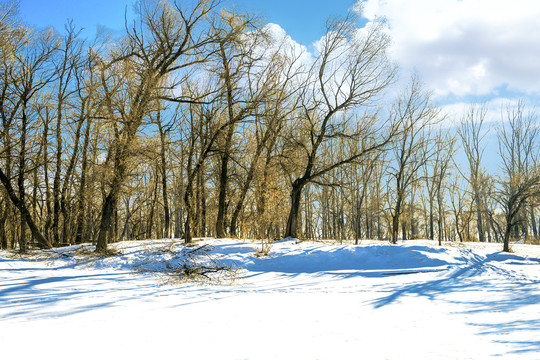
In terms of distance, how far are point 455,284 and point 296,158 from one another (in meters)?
10.7

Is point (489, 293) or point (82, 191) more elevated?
point (82, 191)

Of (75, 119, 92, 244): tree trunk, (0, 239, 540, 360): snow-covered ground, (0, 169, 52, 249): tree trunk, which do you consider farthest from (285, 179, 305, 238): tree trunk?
(0, 169, 52, 249): tree trunk

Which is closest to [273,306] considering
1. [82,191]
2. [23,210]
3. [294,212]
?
[294,212]

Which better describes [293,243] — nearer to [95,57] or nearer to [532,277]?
[532,277]

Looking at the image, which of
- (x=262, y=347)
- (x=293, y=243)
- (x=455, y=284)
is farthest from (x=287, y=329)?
(x=293, y=243)

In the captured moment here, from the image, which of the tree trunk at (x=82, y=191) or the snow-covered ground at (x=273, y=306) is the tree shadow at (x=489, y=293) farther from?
the tree trunk at (x=82, y=191)

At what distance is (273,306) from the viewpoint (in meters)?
7.23

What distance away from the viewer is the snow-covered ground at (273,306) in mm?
4652

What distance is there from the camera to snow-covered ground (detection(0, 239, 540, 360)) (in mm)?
4652

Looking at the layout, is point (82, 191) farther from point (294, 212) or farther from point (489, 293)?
point (489, 293)

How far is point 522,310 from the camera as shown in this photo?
22.0ft

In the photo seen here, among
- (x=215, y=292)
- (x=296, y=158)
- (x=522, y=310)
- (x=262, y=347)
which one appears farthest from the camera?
(x=296, y=158)

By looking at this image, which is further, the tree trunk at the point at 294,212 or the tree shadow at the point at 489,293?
the tree trunk at the point at 294,212

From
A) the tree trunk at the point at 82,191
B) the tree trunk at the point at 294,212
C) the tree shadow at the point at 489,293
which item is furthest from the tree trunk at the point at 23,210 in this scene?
the tree shadow at the point at 489,293
